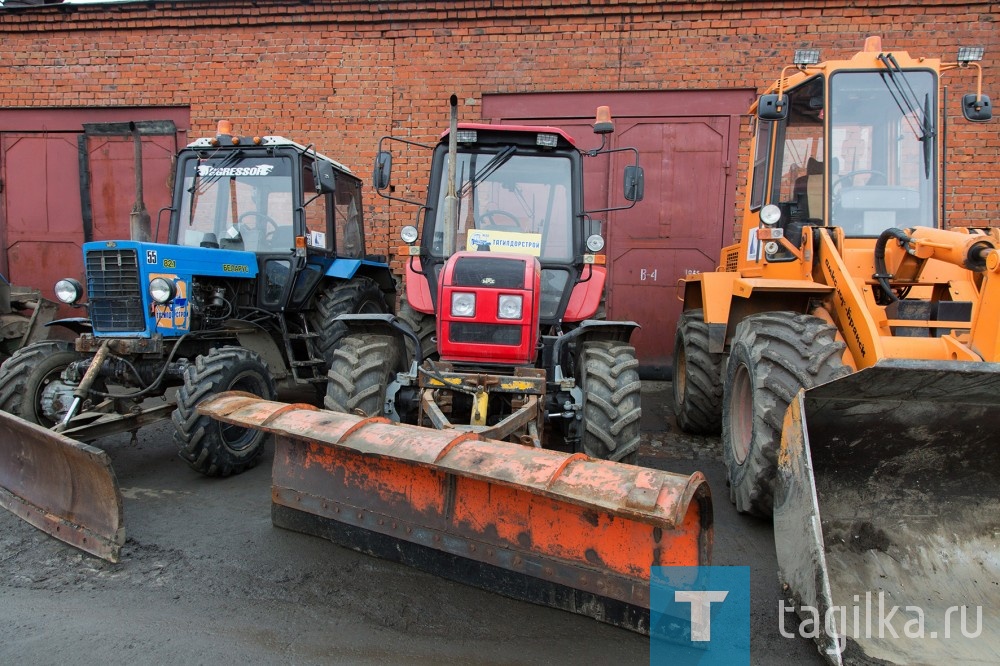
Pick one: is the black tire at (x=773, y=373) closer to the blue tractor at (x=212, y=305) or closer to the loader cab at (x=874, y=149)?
the loader cab at (x=874, y=149)

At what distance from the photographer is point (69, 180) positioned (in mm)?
8836

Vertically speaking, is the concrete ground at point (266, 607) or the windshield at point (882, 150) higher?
the windshield at point (882, 150)

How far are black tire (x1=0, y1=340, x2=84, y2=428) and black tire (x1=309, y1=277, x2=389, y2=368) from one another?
2010 mm

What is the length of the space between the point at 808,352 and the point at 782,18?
6.03 meters

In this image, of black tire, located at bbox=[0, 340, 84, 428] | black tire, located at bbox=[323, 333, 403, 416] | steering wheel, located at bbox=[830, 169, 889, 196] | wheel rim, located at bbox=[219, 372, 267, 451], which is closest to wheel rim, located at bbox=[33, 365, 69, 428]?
black tire, located at bbox=[0, 340, 84, 428]

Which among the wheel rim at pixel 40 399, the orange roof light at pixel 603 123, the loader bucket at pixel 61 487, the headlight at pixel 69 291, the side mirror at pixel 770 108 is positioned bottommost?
the loader bucket at pixel 61 487

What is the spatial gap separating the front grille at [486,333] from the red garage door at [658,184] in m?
4.57

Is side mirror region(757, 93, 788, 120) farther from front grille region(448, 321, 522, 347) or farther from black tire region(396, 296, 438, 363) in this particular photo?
black tire region(396, 296, 438, 363)

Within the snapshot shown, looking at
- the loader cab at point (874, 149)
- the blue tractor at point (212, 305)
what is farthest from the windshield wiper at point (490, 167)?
the loader cab at point (874, 149)

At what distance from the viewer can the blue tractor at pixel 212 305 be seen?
417 centimetres

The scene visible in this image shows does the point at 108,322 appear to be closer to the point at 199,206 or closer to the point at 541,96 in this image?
the point at 199,206

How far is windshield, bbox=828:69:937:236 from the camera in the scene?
4.18 metres

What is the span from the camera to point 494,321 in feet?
11.8

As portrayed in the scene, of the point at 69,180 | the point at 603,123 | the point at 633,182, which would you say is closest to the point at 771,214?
the point at 633,182
